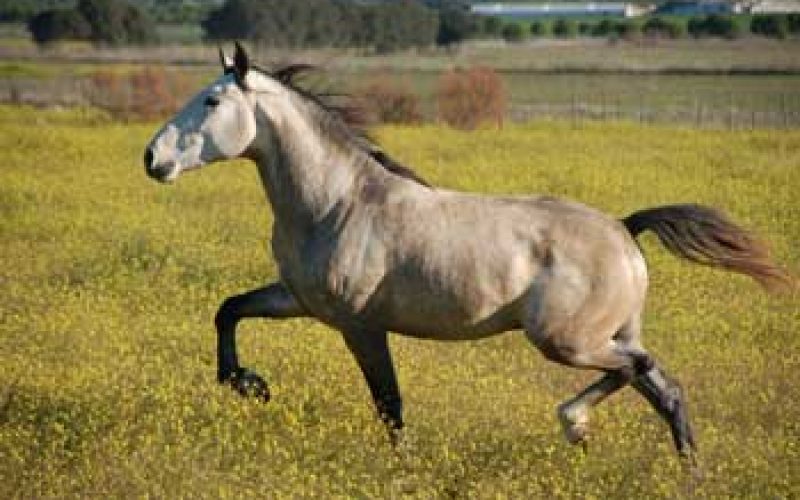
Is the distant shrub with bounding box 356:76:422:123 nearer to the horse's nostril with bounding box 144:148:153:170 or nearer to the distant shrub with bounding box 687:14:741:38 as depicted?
the distant shrub with bounding box 687:14:741:38

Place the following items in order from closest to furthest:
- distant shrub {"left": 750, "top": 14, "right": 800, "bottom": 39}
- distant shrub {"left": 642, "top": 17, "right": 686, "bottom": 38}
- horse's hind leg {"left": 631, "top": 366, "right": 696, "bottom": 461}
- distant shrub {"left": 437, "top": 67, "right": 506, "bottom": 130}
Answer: horse's hind leg {"left": 631, "top": 366, "right": 696, "bottom": 461}
distant shrub {"left": 750, "top": 14, "right": 800, "bottom": 39}
distant shrub {"left": 437, "top": 67, "right": 506, "bottom": 130}
distant shrub {"left": 642, "top": 17, "right": 686, "bottom": 38}

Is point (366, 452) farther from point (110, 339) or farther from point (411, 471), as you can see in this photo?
point (110, 339)

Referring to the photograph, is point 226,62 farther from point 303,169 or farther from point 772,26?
point 772,26

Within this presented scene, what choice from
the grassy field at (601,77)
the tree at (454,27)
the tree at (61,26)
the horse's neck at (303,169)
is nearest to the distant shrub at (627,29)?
the grassy field at (601,77)

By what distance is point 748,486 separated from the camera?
8.13m

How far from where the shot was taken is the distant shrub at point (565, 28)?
2814 inches

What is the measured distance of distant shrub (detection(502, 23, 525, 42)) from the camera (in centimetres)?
8976

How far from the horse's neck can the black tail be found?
1.82m

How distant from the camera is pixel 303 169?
8898 mm

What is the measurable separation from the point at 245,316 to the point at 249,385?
431 millimetres

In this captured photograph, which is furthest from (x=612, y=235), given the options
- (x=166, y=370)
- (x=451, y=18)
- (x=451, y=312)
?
(x=451, y=18)

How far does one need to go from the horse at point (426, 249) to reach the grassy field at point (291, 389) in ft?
1.42

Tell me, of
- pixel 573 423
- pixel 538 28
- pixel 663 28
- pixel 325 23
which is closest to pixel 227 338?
pixel 573 423

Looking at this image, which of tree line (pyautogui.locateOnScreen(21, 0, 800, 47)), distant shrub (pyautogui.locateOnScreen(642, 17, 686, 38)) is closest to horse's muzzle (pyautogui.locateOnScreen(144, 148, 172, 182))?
distant shrub (pyautogui.locateOnScreen(642, 17, 686, 38))
